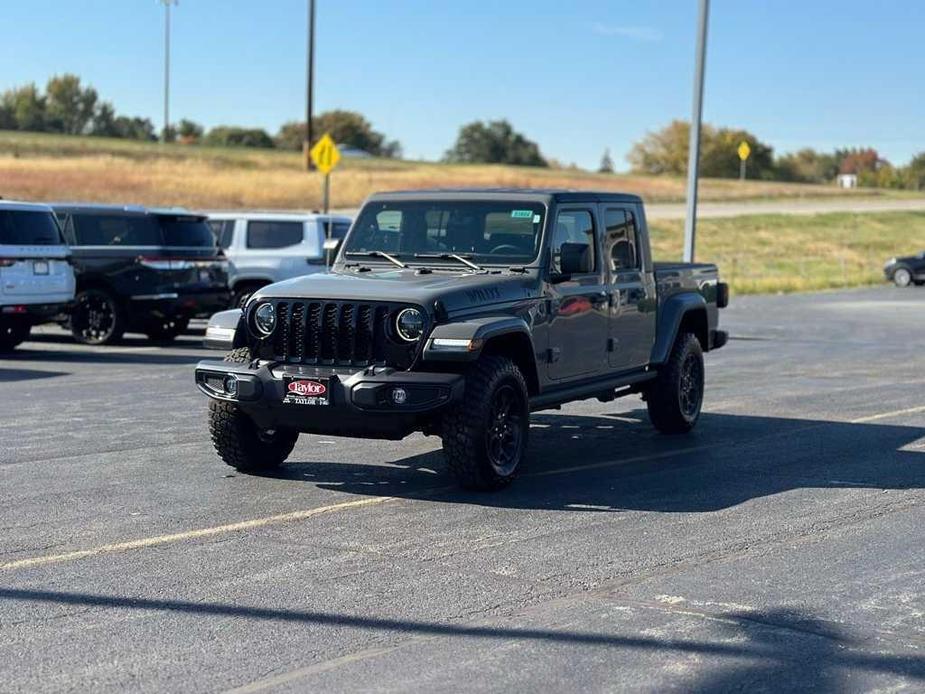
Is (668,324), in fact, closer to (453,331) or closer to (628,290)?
(628,290)

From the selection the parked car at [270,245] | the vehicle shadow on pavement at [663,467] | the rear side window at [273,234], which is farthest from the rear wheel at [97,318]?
the vehicle shadow on pavement at [663,467]

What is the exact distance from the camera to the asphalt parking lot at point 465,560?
5762mm

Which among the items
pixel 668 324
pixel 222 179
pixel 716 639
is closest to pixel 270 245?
pixel 668 324

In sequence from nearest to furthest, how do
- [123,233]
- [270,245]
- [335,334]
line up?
[335,334], [123,233], [270,245]

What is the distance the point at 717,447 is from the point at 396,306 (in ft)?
12.0

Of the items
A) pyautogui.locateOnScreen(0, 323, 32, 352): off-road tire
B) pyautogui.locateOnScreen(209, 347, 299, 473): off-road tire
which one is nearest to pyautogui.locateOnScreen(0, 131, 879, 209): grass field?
pyautogui.locateOnScreen(0, 323, 32, 352): off-road tire

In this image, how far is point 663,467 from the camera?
10.6 metres

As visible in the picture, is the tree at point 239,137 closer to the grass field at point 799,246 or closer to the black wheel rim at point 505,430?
the grass field at point 799,246

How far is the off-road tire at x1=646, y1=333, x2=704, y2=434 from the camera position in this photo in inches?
473

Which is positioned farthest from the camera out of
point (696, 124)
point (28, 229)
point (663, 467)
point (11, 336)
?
point (696, 124)

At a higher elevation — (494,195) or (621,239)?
(494,195)

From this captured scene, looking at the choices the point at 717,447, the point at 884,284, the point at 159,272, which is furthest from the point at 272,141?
the point at 717,447

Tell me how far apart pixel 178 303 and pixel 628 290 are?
31.6 feet

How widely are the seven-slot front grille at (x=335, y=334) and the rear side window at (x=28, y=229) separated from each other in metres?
9.32
